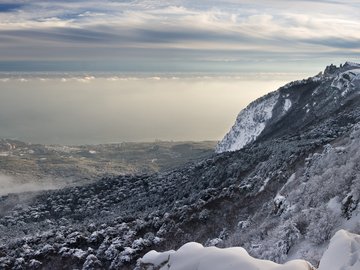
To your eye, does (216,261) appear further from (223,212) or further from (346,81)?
(346,81)

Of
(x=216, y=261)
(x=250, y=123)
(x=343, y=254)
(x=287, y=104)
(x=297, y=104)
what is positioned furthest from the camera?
(x=250, y=123)

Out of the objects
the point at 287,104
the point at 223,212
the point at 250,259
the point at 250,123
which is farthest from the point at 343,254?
the point at 250,123

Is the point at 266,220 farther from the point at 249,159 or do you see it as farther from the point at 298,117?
the point at 298,117

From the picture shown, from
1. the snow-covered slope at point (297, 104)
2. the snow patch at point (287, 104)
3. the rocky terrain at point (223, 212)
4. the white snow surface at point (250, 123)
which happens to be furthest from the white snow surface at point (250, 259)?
the white snow surface at point (250, 123)

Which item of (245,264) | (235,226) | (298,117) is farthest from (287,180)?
(298,117)

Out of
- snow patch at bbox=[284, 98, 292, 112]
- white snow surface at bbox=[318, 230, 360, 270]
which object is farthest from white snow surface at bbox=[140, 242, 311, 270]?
snow patch at bbox=[284, 98, 292, 112]

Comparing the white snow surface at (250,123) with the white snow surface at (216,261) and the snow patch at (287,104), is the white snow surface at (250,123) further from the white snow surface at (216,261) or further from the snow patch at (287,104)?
the white snow surface at (216,261)
